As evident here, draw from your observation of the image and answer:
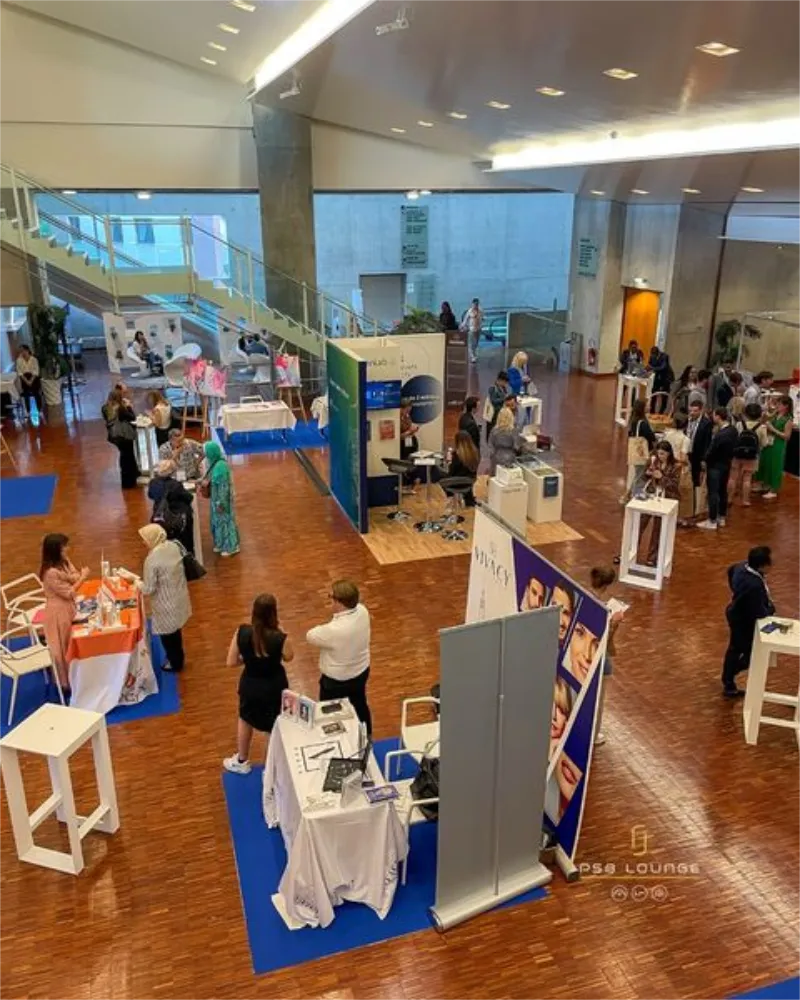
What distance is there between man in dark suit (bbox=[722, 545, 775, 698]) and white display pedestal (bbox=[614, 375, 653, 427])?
25.6ft

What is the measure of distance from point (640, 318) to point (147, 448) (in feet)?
36.4

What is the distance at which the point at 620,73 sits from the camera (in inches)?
246

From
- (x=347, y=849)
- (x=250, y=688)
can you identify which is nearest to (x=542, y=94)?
(x=250, y=688)

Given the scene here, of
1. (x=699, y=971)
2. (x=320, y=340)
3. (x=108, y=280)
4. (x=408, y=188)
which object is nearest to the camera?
(x=699, y=971)

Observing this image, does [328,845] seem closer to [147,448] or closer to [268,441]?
[147,448]

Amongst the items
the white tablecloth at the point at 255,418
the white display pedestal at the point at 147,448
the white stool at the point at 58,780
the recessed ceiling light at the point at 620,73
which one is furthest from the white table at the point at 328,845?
the white tablecloth at the point at 255,418

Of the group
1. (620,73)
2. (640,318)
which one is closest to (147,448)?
(620,73)

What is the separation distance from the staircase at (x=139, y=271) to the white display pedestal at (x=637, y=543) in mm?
7182

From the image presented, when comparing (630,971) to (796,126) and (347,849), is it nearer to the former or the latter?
(347,849)

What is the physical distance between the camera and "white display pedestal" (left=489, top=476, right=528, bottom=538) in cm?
917

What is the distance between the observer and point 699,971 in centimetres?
398

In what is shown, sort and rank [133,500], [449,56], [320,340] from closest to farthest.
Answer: [449,56] < [133,500] < [320,340]

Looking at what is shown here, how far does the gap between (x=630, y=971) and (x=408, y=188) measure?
1561cm

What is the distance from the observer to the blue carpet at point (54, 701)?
5.93 m
